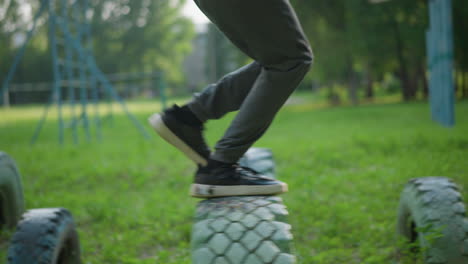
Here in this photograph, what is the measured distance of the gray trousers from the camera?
1.46m

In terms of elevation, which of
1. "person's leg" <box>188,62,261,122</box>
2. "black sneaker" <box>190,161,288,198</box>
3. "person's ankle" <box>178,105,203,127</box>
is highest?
A: "person's leg" <box>188,62,261,122</box>

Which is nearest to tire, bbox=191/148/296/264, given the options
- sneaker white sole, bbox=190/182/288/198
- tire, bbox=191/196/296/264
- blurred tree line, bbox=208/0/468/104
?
tire, bbox=191/196/296/264

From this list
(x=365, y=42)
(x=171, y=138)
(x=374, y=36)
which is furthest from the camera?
(x=374, y=36)

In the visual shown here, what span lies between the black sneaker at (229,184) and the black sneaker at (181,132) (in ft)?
0.60

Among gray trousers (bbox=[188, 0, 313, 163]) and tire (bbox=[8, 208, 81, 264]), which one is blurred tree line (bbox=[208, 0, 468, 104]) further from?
tire (bbox=[8, 208, 81, 264])

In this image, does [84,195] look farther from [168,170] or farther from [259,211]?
[259,211]

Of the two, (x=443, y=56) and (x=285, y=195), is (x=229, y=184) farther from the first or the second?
(x=443, y=56)

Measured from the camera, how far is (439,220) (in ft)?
5.53

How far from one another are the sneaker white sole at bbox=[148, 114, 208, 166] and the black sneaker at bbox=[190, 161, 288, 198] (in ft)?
0.58

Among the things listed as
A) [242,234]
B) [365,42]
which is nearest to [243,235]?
[242,234]

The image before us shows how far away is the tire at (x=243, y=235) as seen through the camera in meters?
1.29

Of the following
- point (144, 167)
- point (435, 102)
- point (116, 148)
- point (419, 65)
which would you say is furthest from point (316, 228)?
point (419, 65)

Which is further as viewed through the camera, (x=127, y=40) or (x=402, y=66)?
(x=127, y=40)

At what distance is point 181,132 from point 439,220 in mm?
1023
